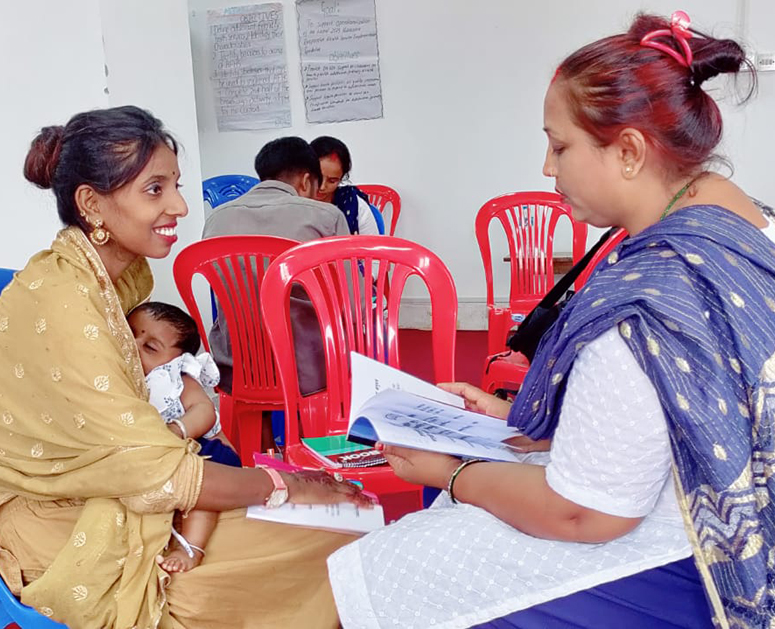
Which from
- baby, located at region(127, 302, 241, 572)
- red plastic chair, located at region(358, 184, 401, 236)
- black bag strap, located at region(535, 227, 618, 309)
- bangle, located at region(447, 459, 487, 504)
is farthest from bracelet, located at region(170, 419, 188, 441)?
red plastic chair, located at region(358, 184, 401, 236)

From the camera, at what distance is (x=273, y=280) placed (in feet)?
5.65

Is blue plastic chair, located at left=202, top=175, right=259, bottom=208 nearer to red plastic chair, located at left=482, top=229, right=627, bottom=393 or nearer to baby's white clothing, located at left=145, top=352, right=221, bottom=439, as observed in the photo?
red plastic chair, located at left=482, top=229, right=627, bottom=393

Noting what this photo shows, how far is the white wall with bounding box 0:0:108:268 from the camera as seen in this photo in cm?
213

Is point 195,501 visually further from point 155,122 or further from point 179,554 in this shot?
point 155,122

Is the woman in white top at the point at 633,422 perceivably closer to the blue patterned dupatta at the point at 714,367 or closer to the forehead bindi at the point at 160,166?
the blue patterned dupatta at the point at 714,367

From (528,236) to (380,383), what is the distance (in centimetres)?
258

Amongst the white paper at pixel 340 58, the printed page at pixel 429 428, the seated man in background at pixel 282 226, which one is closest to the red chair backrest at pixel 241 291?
the seated man in background at pixel 282 226

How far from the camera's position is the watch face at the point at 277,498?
4.28 feet

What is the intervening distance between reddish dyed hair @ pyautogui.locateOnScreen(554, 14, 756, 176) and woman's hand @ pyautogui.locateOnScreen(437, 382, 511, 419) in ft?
1.95

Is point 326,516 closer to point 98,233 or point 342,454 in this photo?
point 342,454

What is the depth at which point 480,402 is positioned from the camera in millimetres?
1433

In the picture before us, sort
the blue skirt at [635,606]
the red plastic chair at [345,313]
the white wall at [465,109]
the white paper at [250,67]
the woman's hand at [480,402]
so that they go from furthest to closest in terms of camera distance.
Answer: the white paper at [250,67] → the white wall at [465,109] → the red plastic chair at [345,313] → the woman's hand at [480,402] → the blue skirt at [635,606]

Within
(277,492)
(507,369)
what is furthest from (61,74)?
(507,369)

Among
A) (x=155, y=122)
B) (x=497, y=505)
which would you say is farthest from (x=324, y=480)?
(x=155, y=122)
